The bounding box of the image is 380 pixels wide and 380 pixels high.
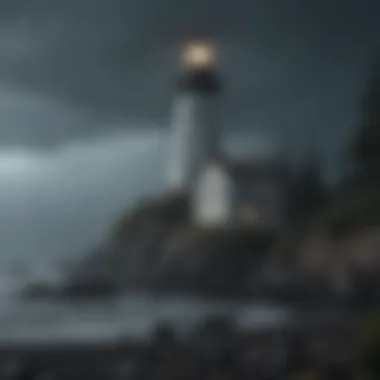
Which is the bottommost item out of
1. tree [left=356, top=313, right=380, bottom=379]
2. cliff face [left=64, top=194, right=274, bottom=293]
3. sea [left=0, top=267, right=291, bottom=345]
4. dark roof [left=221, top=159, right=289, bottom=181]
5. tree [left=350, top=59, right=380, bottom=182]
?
tree [left=356, top=313, right=380, bottom=379]

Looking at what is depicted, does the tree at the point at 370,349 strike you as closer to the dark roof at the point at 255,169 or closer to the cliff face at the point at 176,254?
the cliff face at the point at 176,254

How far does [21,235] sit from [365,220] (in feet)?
3.15

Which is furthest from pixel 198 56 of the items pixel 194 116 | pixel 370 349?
pixel 370 349

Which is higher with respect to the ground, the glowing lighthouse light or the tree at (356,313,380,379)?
the glowing lighthouse light

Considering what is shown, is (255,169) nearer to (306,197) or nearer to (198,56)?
(306,197)

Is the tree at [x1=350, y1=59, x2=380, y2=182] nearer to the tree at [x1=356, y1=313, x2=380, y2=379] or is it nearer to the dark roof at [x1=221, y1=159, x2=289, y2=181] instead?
the dark roof at [x1=221, y1=159, x2=289, y2=181]

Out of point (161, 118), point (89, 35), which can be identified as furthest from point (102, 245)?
point (89, 35)

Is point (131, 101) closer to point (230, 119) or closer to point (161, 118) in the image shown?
point (161, 118)

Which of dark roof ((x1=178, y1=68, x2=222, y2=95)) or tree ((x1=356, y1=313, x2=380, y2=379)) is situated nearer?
tree ((x1=356, y1=313, x2=380, y2=379))

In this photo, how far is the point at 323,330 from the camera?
2.40 metres

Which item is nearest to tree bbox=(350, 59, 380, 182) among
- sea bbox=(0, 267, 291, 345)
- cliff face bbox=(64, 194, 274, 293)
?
cliff face bbox=(64, 194, 274, 293)

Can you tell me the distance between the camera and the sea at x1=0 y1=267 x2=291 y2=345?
2408mm

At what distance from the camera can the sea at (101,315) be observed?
7.90 ft

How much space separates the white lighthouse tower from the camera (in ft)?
7.91
